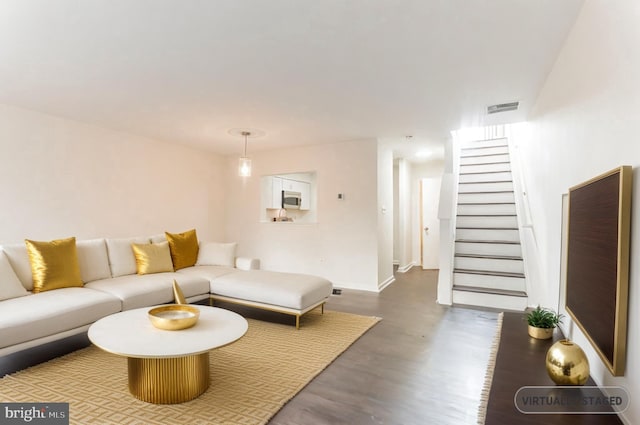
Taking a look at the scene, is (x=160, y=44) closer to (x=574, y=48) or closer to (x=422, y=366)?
(x=574, y=48)

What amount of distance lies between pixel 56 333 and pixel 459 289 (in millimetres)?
4358

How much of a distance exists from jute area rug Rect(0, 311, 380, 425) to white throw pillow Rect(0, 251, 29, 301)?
2.43 ft

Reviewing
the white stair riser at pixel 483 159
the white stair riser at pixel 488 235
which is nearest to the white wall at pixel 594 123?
the white stair riser at pixel 488 235

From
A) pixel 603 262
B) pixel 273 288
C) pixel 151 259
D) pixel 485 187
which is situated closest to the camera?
pixel 603 262

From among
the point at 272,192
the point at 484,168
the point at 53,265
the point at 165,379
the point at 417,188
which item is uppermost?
the point at 484,168

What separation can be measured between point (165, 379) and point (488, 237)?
4.46 m

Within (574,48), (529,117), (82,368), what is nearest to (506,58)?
(574,48)

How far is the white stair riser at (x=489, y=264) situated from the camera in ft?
13.7

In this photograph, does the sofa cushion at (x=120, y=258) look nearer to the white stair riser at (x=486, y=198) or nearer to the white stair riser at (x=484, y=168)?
the white stair riser at (x=486, y=198)

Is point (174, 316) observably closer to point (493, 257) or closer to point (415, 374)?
point (415, 374)

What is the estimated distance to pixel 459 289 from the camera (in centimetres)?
430

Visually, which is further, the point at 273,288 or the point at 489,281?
the point at 489,281

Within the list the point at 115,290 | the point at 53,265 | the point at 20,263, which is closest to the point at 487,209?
the point at 115,290

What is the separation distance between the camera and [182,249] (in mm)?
4344
